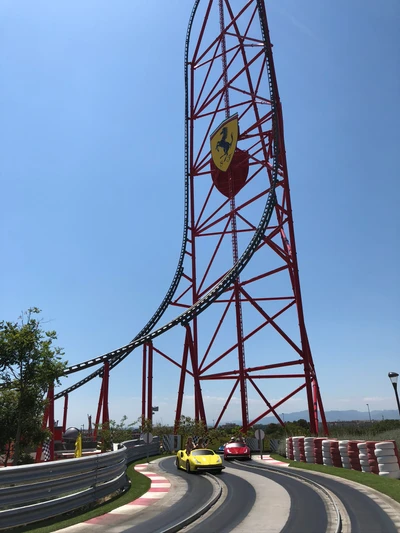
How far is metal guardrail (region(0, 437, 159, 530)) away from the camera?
24.1 ft

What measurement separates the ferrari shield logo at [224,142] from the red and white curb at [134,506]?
23.3 meters

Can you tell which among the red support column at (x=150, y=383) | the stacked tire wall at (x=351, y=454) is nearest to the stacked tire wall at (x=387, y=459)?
the stacked tire wall at (x=351, y=454)

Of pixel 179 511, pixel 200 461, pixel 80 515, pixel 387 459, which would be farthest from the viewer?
pixel 200 461

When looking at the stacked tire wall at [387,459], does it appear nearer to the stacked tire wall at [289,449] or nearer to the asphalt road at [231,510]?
the asphalt road at [231,510]

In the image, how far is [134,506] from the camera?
10.1m

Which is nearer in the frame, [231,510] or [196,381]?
[231,510]

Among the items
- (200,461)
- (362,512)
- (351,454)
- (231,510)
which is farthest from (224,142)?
(362,512)

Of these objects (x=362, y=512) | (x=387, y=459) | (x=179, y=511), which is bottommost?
(x=362, y=512)

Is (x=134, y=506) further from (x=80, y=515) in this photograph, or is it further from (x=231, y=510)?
(x=231, y=510)

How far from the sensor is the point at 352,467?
1595 centimetres

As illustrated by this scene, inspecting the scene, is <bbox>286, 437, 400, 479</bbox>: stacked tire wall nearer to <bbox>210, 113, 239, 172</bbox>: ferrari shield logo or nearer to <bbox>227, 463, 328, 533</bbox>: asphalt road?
<bbox>227, 463, 328, 533</bbox>: asphalt road

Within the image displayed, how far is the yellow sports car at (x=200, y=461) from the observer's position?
1619cm

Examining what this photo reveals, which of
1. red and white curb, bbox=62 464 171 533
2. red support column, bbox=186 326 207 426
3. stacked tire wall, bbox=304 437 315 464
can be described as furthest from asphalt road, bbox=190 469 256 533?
red support column, bbox=186 326 207 426

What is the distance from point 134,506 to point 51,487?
257 cm
